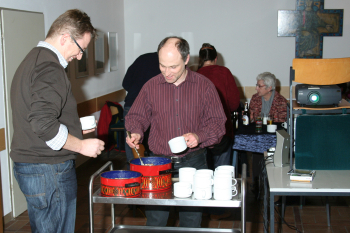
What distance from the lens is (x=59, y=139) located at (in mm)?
1550

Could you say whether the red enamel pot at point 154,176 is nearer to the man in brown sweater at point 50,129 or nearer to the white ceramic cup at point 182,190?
the white ceramic cup at point 182,190

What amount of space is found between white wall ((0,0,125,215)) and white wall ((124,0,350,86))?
0.59m

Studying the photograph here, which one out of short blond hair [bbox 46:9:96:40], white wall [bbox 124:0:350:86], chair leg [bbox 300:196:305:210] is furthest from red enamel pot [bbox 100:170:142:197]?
white wall [bbox 124:0:350:86]

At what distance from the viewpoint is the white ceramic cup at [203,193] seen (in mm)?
1579

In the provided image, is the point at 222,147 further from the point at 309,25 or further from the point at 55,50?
the point at 309,25

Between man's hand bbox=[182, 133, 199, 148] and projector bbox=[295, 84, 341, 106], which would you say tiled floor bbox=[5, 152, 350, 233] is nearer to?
projector bbox=[295, 84, 341, 106]

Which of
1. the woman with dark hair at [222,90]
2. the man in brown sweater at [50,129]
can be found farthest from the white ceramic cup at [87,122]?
the woman with dark hair at [222,90]

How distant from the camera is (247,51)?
254 inches

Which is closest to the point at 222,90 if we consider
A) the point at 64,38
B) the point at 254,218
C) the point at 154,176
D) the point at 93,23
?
the point at 254,218

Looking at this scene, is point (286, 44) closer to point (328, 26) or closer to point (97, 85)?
point (328, 26)

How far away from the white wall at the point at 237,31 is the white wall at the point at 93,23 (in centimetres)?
59

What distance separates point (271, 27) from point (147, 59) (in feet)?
11.2

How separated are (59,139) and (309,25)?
5.70 m

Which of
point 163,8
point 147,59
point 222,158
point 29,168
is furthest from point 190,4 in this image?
point 29,168
